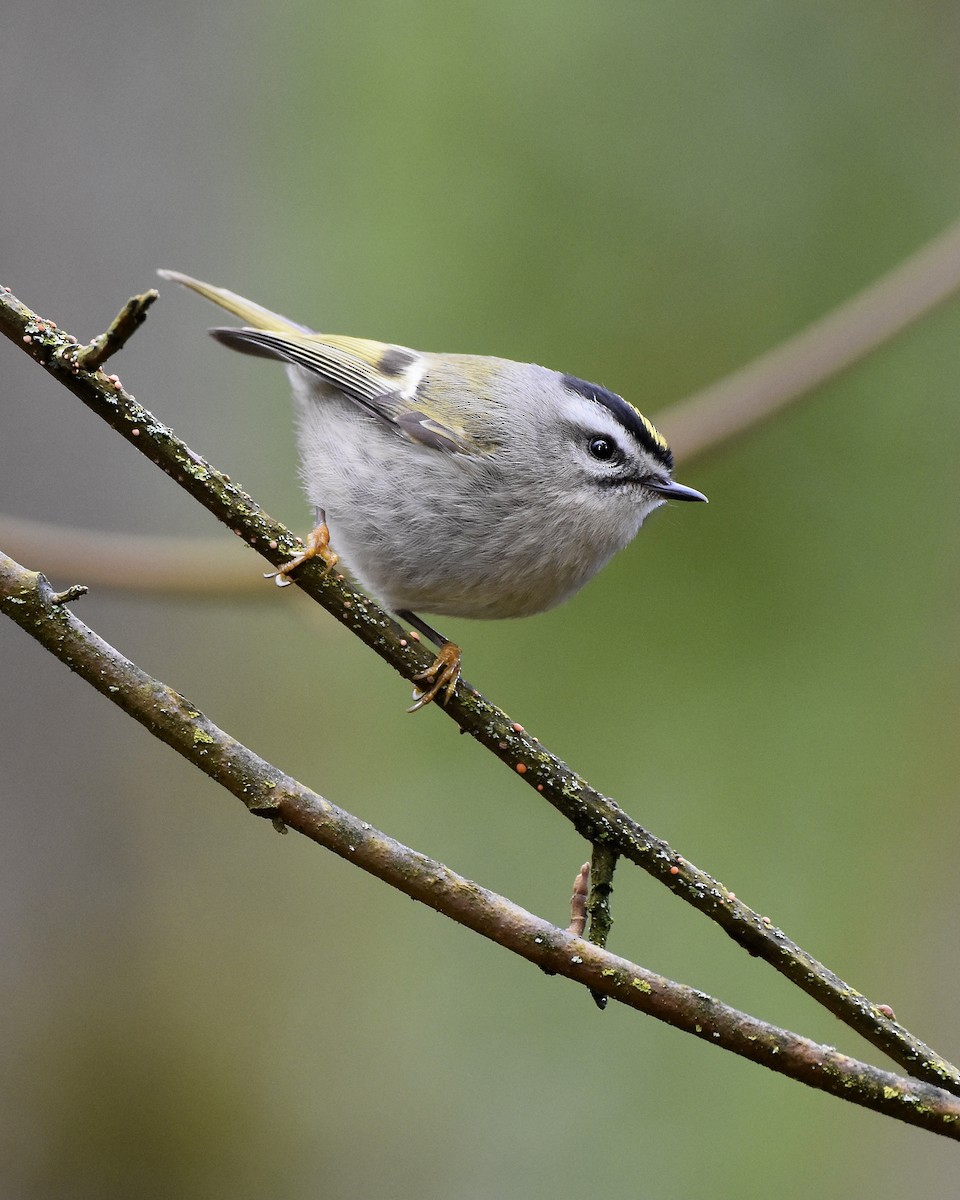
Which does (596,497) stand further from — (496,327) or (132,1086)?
(496,327)

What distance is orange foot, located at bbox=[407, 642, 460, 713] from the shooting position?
6.09ft

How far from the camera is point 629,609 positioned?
232 inches

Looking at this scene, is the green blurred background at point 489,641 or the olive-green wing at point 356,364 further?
the green blurred background at point 489,641

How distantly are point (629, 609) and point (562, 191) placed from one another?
234cm

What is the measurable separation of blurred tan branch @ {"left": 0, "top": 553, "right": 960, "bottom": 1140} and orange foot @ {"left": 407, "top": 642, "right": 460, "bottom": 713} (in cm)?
41

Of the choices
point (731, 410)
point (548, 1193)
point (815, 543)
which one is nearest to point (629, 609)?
point (815, 543)

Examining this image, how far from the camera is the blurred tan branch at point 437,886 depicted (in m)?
1.39

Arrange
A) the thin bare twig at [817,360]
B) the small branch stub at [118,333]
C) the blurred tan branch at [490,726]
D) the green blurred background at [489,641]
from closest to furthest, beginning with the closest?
1. the small branch stub at [118,333]
2. the blurred tan branch at [490,726]
3. the thin bare twig at [817,360]
4. the green blurred background at [489,641]

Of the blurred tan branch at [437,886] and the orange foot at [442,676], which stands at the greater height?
the orange foot at [442,676]

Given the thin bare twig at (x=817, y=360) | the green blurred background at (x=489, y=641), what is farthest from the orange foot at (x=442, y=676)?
the green blurred background at (x=489, y=641)

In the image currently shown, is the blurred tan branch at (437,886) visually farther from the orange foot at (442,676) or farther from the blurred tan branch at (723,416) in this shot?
the blurred tan branch at (723,416)

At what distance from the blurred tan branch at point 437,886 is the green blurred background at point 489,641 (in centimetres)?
261

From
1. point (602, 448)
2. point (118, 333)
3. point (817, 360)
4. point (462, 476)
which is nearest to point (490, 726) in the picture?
point (118, 333)

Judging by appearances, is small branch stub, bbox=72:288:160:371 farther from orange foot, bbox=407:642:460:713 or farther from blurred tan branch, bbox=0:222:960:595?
blurred tan branch, bbox=0:222:960:595
